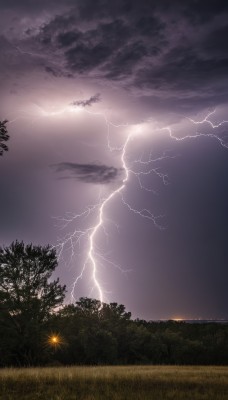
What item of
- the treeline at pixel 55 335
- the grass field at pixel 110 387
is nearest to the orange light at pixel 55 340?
the treeline at pixel 55 335

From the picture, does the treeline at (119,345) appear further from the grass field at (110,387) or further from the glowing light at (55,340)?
the grass field at (110,387)

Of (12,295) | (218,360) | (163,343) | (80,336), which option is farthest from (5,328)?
(218,360)

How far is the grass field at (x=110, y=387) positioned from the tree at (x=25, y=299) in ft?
43.3

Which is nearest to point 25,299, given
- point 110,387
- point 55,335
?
point 55,335

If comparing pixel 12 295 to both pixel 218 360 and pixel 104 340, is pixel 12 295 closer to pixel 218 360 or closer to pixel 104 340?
pixel 104 340

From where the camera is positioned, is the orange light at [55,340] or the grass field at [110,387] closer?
the grass field at [110,387]

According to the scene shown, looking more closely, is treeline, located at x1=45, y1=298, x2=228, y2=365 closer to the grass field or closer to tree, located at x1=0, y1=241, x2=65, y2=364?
tree, located at x1=0, y1=241, x2=65, y2=364

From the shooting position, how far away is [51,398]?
13.9m

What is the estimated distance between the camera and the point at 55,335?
32.5m

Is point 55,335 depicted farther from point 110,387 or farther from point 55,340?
point 110,387

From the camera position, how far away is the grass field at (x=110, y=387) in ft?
47.1

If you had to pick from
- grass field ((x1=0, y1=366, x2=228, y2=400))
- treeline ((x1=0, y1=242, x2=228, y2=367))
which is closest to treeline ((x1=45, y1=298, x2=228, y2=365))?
treeline ((x1=0, y1=242, x2=228, y2=367))

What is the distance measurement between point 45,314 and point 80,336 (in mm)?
4063

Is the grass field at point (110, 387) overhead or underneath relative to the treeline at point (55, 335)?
underneath
